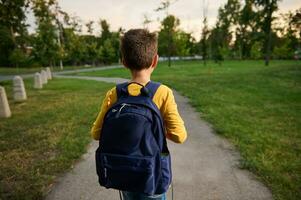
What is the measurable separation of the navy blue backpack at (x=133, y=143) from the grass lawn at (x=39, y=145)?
2.10 m

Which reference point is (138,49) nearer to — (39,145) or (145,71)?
(145,71)

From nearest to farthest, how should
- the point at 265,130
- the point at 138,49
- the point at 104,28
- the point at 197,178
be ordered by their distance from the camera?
the point at 138,49 → the point at 197,178 → the point at 265,130 → the point at 104,28

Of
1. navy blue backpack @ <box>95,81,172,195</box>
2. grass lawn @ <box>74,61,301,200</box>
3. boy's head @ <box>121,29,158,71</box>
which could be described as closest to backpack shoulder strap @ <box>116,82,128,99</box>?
navy blue backpack @ <box>95,81,172,195</box>

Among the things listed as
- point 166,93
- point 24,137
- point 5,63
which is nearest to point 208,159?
point 166,93

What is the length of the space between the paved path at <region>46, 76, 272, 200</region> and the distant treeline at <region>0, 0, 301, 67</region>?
40.7 ft

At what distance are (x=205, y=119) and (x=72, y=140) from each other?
139 inches

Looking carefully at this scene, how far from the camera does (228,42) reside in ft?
235

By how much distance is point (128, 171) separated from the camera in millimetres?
1819

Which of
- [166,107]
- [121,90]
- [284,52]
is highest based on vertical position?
[121,90]

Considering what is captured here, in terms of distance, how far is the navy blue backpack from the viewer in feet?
5.71

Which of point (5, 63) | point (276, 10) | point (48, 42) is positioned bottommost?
point (5, 63)

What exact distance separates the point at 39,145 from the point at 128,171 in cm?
418

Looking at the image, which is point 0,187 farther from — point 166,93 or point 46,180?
point 166,93

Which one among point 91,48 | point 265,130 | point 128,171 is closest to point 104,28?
point 91,48
